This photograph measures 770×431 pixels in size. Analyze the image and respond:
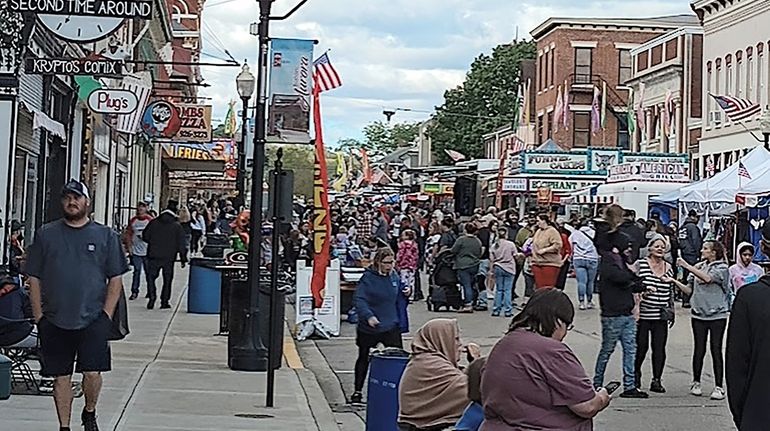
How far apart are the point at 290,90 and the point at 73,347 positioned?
10.2 meters

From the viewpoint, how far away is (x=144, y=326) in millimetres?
20078

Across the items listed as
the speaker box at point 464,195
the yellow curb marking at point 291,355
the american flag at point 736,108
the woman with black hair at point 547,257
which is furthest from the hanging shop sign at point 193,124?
the speaker box at point 464,195

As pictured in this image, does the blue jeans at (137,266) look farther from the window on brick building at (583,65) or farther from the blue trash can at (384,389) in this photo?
the window on brick building at (583,65)

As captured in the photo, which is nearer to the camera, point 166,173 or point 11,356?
point 11,356

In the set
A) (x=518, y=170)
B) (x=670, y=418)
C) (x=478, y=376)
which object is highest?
(x=518, y=170)

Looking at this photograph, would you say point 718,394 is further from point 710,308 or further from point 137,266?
point 137,266

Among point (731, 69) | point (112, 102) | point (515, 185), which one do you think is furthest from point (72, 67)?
point (731, 69)

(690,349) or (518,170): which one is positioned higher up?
(518,170)

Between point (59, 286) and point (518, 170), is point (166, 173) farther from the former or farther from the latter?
point (59, 286)

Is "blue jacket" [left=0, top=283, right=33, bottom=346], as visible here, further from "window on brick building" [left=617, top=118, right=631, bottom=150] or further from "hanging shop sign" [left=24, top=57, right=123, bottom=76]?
"window on brick building" [left=617, top=118, right=631, bottom=150]

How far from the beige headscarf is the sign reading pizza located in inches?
194

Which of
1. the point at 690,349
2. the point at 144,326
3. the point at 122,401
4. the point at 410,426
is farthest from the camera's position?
the point at 144,326

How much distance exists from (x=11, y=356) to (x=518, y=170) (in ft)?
118

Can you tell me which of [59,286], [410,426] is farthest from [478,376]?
[59,286]
